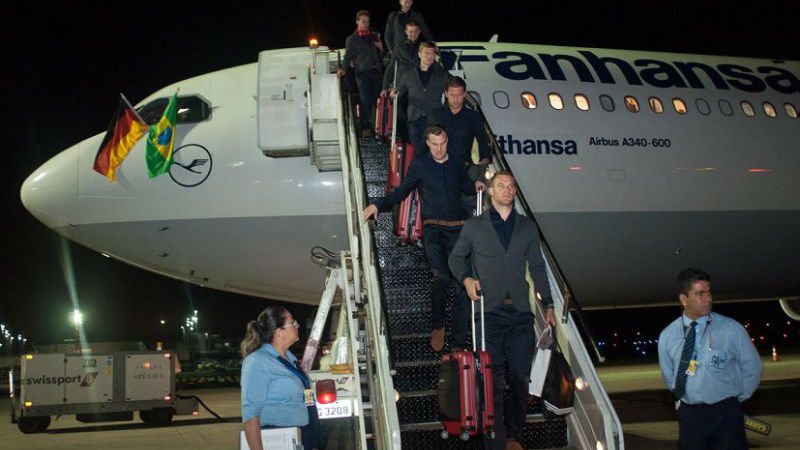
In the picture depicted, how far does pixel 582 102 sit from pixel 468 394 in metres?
8.00

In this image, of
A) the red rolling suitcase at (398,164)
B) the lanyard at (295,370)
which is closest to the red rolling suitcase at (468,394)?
the lanyard at (295,370)

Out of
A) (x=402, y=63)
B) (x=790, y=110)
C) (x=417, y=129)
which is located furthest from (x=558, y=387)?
(x=790, y=110)

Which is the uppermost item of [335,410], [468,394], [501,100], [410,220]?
[501,100]

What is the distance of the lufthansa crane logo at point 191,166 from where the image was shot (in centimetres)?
1108

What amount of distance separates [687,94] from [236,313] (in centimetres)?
7298

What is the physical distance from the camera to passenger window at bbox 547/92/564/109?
1176cm

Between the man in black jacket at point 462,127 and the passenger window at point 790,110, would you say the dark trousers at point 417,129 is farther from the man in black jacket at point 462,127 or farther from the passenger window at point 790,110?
the passenger window at point 790,110

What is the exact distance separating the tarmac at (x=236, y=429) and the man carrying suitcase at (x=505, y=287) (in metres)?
4.86

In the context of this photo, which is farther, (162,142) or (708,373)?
(162,142)

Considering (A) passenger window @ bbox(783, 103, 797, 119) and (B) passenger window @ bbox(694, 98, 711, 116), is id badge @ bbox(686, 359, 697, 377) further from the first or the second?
(A) passenger window @ bbox(783, 103, 797, 119)

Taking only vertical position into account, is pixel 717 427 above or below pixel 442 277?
below

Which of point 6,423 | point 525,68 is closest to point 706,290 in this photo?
point 525,68

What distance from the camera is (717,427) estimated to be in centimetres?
445

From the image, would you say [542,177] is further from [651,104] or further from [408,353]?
[408,353]
